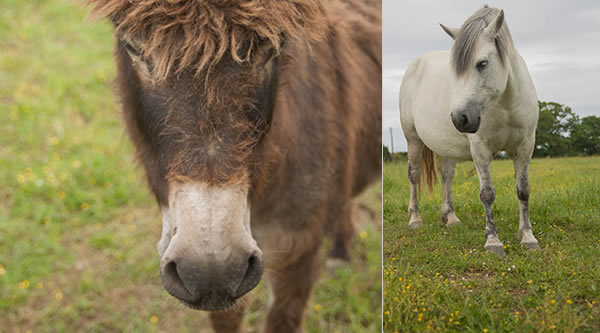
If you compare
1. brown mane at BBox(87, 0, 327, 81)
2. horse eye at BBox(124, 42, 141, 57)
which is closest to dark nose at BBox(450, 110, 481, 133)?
brown mane at BBox(87, 0, 327, 81)

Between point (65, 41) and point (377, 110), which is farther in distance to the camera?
point (65, 41)

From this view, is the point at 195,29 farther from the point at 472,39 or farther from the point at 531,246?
the point at 531,246

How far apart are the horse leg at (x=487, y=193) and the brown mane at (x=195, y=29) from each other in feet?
2.65

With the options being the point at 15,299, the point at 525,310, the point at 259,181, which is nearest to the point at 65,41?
the point at 15,299

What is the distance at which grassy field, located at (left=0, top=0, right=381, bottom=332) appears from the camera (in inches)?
91.9

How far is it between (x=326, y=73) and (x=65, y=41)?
315 centimetres

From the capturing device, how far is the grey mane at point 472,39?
59.9 inches

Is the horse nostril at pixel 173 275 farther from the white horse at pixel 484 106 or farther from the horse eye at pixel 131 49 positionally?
the white horse at pixel 484 106

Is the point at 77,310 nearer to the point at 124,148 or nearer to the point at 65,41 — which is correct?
the point at 124,148

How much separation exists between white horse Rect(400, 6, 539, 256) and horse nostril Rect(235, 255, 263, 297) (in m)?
0.83

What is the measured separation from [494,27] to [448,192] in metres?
0.58

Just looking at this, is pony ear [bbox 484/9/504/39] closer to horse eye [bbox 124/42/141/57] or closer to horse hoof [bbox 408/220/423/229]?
horse hoof [bbox 408/220/423/229]

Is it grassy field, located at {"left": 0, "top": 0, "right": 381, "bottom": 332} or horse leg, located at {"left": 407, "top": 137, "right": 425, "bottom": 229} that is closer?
horse leg, located at {"left": 407, "top": 137, "right": 425, "bottom": 229}

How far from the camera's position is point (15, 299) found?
2.31m
